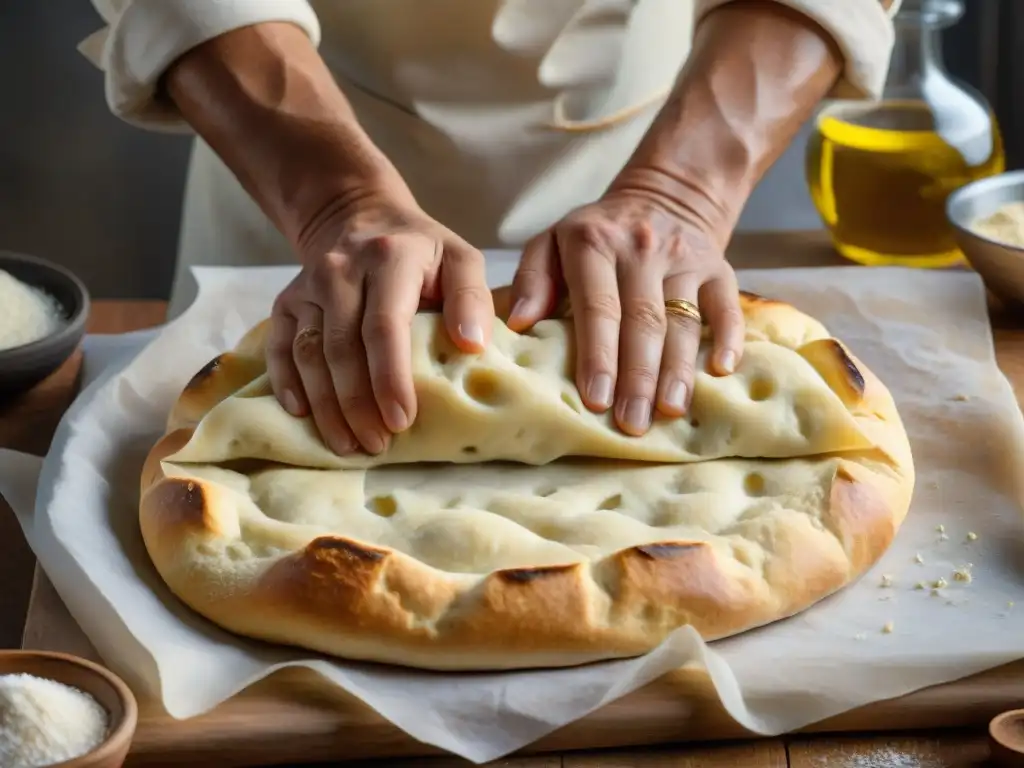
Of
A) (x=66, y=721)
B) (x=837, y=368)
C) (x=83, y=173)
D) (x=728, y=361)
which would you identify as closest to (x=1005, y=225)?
(x=837, y=368)

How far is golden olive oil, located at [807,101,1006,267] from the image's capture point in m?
1.81

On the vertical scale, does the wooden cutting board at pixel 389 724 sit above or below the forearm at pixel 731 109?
below

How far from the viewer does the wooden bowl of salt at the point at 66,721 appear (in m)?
0.87

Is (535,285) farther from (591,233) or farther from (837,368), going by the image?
(837,368)

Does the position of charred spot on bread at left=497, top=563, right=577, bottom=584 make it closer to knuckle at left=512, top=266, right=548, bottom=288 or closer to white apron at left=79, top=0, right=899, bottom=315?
knuckle at left=512, top=266, right=548, bottom=288

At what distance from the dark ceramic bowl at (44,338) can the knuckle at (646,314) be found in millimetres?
642

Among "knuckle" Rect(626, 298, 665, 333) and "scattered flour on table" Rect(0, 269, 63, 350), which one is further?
"scattered flour on table" Rect(0, 269, 63, 350)

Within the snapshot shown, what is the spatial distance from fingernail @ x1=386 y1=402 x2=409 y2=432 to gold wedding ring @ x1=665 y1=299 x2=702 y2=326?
0.29 meters

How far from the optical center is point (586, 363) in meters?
1.25

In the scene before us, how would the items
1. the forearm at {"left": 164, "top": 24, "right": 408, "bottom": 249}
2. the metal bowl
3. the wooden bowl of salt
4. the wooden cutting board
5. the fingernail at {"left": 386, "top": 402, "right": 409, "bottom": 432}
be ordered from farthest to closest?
the metal bowl
the forearm at {"left": 164, "top": 24, "right": 408, "bottom": 249}
the fingernail at {"left": 386, "top": 402, "right": 409, "bottom": 432}
the wooden cutting board
the wooden bowl of salt

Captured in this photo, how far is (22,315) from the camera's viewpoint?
1554mm

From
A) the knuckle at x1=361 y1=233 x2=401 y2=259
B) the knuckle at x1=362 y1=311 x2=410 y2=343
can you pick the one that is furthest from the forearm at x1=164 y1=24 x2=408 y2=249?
the knuckle at x1=362 y1=311 x2=410 y2=343

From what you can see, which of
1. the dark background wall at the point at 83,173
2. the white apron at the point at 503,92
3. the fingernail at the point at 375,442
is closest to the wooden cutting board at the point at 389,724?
the fingernail at the point at 375,442

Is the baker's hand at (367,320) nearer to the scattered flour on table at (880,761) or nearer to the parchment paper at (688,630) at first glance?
the parchment paper at (688,630)
